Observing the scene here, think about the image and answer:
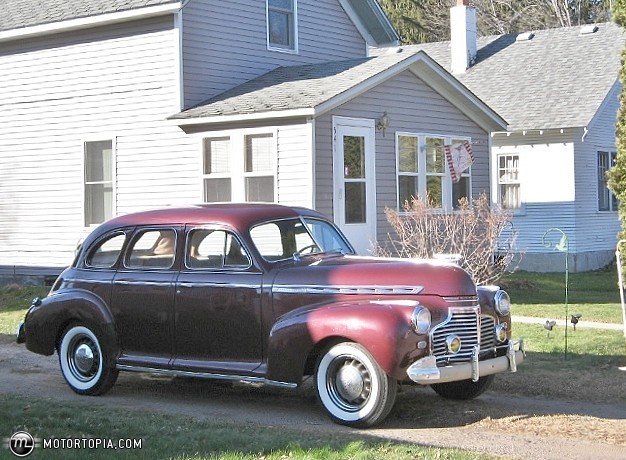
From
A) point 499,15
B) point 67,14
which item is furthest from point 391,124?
point 499,15

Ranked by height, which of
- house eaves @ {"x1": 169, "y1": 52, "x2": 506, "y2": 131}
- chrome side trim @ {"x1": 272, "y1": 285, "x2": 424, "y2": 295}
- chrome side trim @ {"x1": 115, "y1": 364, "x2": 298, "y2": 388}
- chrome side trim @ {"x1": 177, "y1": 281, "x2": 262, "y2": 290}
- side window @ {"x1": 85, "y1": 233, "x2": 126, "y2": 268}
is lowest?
chrome side trim @ {"x1": 115, "y1": 364, "x2": 298, "y2": 388}

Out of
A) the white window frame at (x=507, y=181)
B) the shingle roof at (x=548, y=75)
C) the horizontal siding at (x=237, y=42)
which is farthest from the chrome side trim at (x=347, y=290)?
the white window frame at (x=507, y=181)

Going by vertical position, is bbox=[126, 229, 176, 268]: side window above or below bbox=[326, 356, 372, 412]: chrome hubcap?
A: above

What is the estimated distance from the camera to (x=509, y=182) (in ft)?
87.9

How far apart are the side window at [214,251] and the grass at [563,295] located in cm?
750

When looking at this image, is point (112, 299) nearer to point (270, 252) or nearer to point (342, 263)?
point (270, 252)

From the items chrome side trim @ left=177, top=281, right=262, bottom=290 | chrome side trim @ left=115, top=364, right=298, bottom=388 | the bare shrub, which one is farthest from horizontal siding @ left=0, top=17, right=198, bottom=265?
chrome side trim @ left=177, top=281, right=262, bottom=290

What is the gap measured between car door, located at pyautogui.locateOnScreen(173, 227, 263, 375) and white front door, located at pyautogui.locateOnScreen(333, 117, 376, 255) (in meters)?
7.89

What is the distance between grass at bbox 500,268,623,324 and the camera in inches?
636

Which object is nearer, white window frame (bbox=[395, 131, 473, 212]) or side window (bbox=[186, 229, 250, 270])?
side window (bbox=[186, 229, 250, 270])

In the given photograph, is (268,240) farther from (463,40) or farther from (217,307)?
(463,40)

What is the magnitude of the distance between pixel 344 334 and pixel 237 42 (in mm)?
12550

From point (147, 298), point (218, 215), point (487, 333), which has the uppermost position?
point (218, 215)

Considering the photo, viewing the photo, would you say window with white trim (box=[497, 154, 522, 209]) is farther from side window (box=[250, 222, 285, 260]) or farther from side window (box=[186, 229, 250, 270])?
side window (box=[186, 229, 250, 270])
